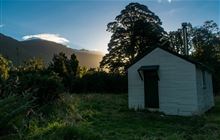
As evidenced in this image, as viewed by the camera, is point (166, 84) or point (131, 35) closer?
point (166, 84)

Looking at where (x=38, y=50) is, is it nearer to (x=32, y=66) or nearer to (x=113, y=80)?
(x=32, y=66)

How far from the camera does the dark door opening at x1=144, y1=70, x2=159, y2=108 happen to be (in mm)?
10500

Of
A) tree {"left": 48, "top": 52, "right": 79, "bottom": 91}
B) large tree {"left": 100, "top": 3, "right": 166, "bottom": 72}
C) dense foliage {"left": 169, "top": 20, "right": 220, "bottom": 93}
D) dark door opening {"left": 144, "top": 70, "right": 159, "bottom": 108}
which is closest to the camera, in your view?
dark door opening {"left": 144, "top": 70, "right": 159, "bottom": 108}

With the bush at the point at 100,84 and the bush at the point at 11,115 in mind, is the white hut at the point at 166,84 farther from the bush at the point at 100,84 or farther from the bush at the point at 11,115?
the bush at the point at 100,84

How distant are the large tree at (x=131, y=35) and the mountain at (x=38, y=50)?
21772 mm

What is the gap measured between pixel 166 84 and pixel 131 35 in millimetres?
17138

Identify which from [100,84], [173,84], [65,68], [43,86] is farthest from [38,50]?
[43,86]

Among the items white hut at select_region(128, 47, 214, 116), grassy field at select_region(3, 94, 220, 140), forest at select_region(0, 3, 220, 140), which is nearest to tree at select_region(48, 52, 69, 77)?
forest at select_region(0, 3, 220, 140)

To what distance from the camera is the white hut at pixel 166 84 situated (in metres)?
9.62

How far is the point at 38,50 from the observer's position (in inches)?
2233

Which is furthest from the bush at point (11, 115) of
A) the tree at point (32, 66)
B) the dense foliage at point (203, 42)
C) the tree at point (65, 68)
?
the dense foliage at point (203, 42)

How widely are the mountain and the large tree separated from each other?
21.8 metres

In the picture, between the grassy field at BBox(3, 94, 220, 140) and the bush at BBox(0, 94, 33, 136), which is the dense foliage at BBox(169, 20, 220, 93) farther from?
the bush at BBox(0, 94, 33, 136)

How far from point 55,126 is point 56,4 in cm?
506
